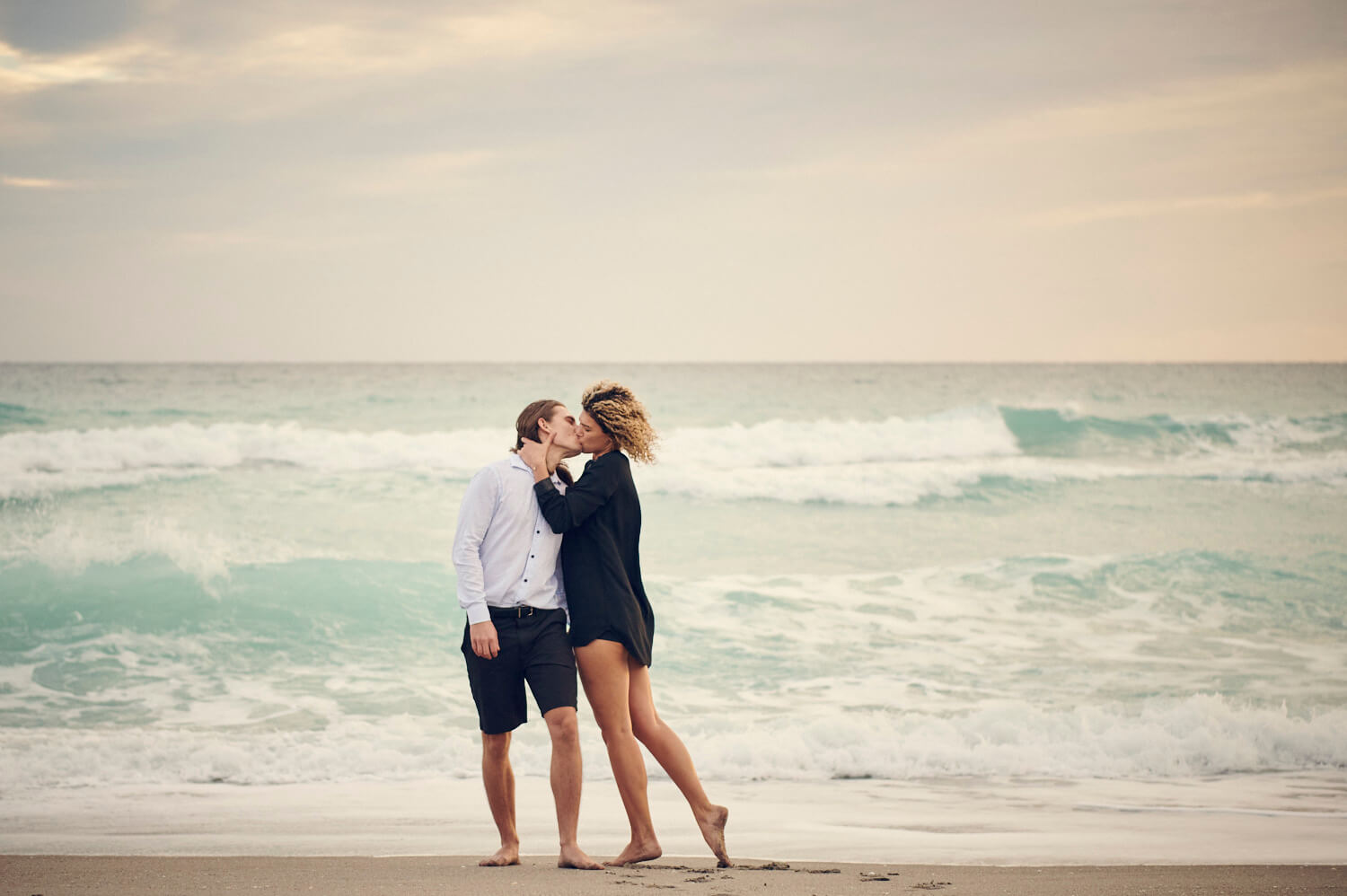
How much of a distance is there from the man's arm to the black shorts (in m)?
0.06

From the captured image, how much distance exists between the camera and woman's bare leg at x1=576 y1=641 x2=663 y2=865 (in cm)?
403

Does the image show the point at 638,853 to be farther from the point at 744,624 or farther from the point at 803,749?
the point at 744,624

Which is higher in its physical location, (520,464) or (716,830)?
(520,464)

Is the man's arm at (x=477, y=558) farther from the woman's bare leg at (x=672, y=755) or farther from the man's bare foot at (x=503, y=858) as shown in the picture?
the man's bare foot at (x=503, y=858)

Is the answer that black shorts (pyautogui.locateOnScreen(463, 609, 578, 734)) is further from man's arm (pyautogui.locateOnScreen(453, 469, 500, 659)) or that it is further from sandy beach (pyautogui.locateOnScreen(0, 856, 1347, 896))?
sandy beach (pyautogui.locateOnScreen(0, 856, 1347, 896))

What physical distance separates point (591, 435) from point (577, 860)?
1604 millimetres

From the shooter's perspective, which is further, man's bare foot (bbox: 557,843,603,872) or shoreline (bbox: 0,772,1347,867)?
shoreline (bbox: 0,772,1347,867)

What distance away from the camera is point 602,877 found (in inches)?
151

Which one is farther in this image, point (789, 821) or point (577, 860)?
point (789, 821)

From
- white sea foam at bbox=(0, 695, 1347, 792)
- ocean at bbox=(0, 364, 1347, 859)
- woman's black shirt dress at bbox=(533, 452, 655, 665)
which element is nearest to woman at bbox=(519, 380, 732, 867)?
woman's black shirt dress at bbox=(533, 452, 655, 665)

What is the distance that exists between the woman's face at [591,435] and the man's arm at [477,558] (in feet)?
1.22

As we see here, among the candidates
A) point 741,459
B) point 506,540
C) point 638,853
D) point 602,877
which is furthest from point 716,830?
point 741,459

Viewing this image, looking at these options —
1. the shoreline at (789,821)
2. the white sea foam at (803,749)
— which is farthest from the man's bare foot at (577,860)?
the white sea foam at (803,749)

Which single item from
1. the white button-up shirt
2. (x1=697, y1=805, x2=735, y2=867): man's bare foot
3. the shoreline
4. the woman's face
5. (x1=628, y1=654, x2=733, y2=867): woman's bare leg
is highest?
Answer: the woman's face
